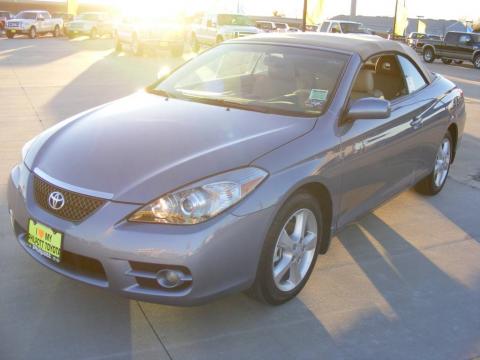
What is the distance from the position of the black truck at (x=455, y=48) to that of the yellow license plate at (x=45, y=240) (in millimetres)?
25096

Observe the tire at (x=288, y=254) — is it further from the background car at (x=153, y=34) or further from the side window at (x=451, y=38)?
the side window at (x=451, y=38)

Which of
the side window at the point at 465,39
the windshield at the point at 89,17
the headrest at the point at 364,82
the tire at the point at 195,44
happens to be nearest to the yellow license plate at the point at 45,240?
the headrest at the point at 364,82

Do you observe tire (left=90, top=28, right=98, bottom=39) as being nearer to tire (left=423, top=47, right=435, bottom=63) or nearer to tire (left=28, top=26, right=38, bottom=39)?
tire (left=28, top=26, right=38, bottom=39)

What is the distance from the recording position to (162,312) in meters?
3.29

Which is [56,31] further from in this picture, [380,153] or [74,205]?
[74,205]

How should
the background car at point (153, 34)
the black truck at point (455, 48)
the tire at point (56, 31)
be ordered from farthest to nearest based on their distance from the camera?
the tire at point (56, 31) < the black truck at point (455, 48) < the background car at point (153, 34)

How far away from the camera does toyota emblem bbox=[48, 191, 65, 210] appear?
3.05 m

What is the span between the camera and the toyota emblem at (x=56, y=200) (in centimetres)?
305

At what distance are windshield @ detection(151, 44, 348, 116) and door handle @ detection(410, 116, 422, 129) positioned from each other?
89 centimetres

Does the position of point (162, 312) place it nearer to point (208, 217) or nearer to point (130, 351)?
point (130, 351)

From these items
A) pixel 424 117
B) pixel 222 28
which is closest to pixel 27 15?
pixel 222 28

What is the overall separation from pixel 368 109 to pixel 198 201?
1461mm

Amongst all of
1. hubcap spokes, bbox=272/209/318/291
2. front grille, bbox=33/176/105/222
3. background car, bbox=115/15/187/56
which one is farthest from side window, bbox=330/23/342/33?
front grille, bbox=33/176/105/222

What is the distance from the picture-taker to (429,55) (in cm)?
2795
